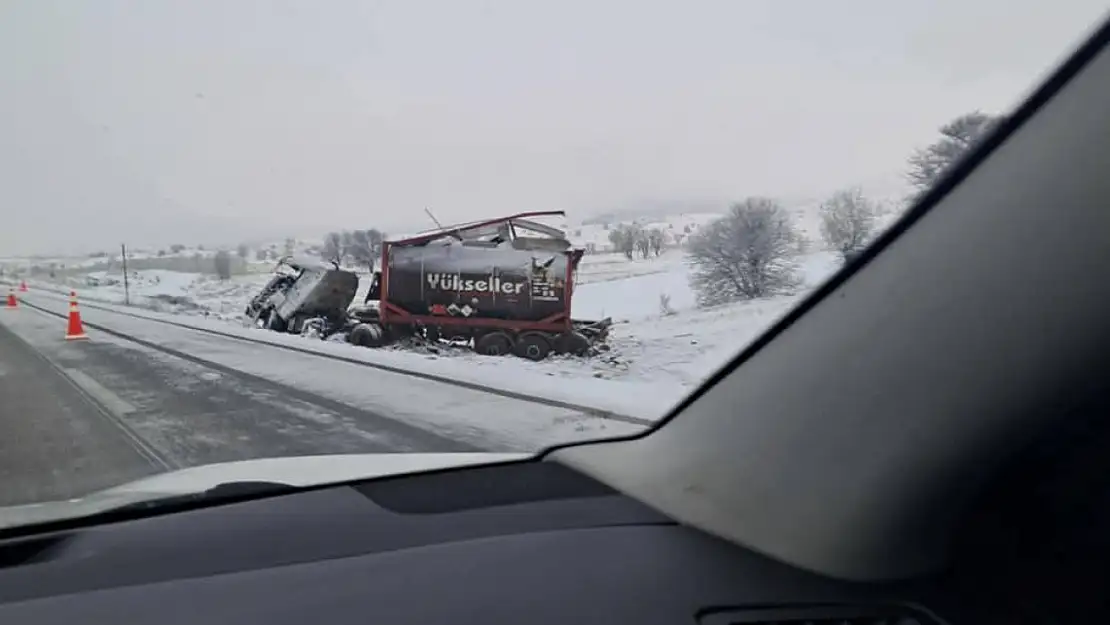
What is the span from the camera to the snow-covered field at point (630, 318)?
2.95 m

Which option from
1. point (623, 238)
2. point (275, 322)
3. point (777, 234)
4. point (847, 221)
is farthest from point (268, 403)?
point (275, 322)

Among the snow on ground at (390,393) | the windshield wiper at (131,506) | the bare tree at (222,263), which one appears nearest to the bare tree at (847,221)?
the snow on ground at (390,393)

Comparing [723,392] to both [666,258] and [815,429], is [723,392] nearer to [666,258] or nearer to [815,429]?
[815,429]

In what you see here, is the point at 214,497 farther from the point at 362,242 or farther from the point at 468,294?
the point at 468,294

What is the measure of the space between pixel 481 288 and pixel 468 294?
0.92 ft

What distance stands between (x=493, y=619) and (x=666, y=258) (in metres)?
2.97

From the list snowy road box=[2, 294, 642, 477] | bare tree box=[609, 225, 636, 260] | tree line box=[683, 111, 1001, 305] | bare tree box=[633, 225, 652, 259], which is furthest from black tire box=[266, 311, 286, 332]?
bare tree box=[633, 225, 652, 259]

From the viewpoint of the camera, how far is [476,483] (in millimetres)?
2701

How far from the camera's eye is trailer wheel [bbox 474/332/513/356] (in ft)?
51.2

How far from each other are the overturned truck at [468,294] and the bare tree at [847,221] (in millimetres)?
12378

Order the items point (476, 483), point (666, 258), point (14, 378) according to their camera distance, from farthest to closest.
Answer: point (14, 378)
point (666, 258)
point (476, 483)

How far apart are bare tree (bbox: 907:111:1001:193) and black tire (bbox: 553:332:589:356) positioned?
1000 centimetres

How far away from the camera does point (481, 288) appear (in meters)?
16.4

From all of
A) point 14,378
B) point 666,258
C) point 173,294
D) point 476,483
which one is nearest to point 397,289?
point 173,294
